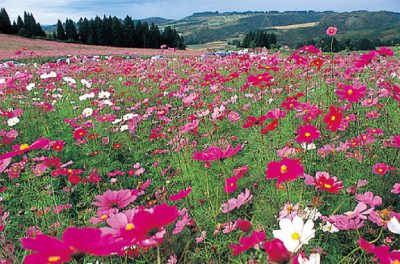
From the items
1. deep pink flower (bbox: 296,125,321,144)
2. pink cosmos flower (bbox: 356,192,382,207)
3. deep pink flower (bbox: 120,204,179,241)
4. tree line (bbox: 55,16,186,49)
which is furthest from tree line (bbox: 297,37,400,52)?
tree line (bbox: 55,16,186,49)

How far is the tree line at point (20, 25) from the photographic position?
4117cm

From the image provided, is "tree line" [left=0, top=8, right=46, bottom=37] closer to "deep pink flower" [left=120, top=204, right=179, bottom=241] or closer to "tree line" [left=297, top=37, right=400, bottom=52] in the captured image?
"tree line" [left=297, top=37, right=400, bottom=52]

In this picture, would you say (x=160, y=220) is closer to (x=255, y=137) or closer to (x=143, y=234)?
(x=143, y=234)

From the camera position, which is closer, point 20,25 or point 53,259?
point 53,259

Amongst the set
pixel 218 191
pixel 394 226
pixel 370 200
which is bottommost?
pixel 218 191

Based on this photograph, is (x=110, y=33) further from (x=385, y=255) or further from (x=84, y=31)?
(x=385, y=255)

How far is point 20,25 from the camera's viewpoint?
4341 centimetres

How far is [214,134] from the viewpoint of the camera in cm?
341

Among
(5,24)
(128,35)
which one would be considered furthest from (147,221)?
(5,24)

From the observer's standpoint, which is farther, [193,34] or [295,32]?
[193,34]

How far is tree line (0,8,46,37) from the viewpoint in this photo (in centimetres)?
4117

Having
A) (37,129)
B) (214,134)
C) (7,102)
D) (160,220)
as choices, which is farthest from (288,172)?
(7,102)

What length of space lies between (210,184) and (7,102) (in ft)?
11.7

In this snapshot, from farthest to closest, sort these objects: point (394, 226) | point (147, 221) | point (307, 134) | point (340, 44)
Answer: point (340, 44)
point (307, 134)
point (394, 226)
point (147, 221)
